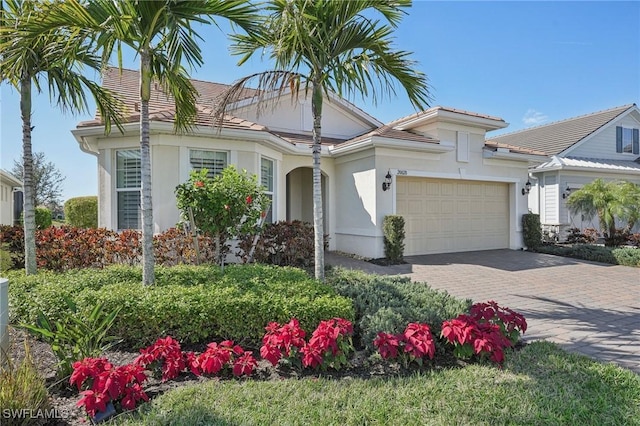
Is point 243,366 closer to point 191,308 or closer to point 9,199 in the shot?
point 191,308

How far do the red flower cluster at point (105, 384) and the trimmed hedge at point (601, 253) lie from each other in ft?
44.0

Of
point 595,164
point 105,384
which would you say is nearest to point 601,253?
point 595,164

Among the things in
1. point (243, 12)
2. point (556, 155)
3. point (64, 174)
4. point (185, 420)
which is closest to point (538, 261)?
point (556, 155)

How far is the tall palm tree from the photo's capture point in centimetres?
459

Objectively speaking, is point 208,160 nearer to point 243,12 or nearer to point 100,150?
point 100,150

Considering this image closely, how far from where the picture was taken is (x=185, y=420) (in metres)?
2.73

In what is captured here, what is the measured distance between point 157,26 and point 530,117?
26198mm

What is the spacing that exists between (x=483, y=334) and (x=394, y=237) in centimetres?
708

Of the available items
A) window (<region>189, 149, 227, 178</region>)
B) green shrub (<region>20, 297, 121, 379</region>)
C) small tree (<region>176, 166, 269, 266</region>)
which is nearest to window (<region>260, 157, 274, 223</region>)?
window (<region>189, 149, 227, 178</region>)

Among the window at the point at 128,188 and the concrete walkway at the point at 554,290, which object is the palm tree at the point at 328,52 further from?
the window at the point at 128,188

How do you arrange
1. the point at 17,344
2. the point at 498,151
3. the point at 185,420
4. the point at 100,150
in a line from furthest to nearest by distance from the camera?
the point at 498,151 < the point at 100,150 < the point at 17,344 < the point at 185,420

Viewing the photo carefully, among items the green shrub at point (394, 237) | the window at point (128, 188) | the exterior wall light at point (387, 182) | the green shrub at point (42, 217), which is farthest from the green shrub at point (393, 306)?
the green shrub at point (42, 217)

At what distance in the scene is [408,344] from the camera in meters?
3.72

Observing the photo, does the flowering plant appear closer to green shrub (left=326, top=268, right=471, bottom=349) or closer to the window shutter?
green shrub (left=326, top=268, right=471, bottom=349)
